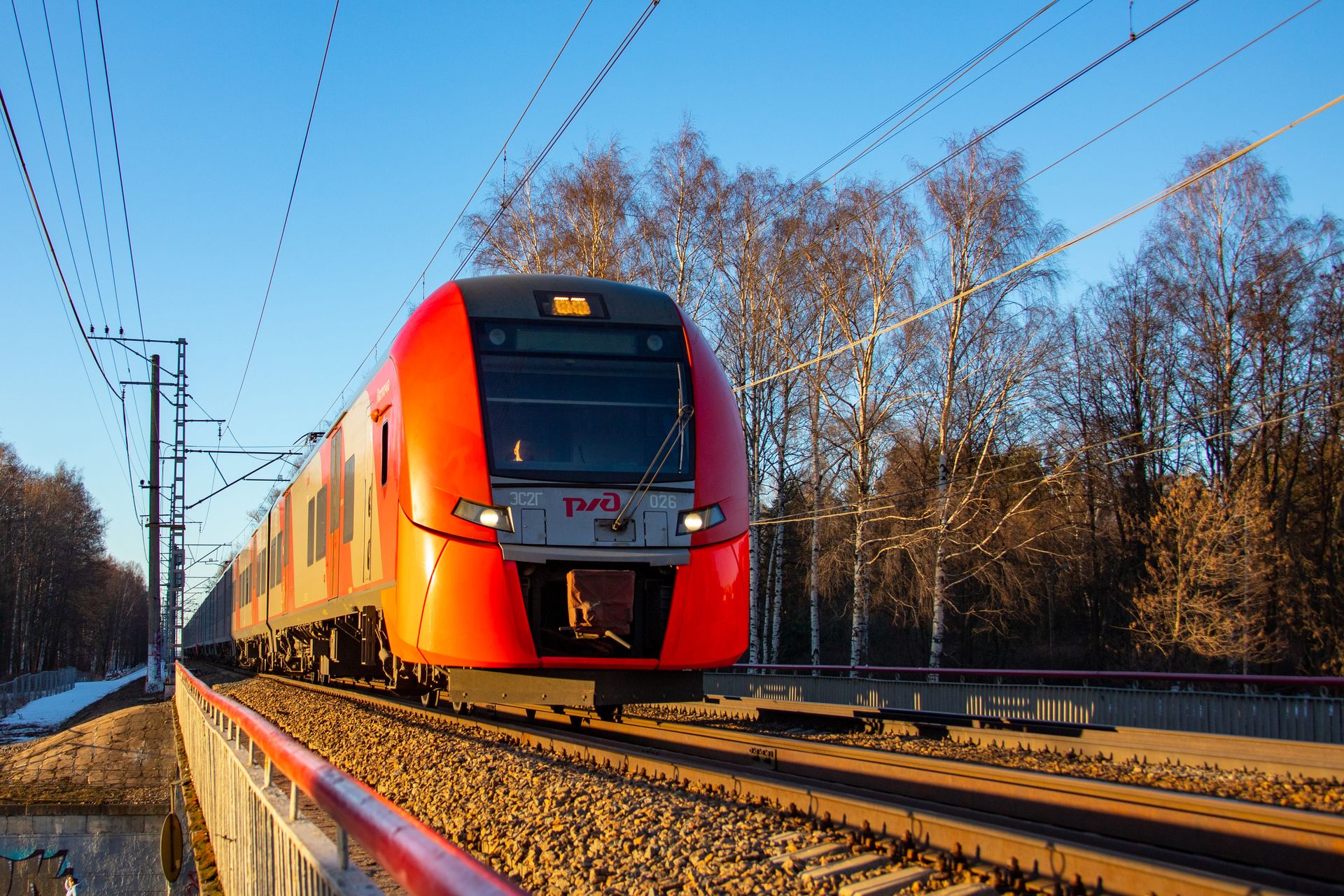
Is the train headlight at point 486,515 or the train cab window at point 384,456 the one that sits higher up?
the train cab window at point 384,456

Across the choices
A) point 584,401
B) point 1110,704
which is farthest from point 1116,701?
point 584,401

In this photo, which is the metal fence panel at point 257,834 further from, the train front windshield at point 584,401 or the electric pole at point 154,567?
the electric pole at point 154,567

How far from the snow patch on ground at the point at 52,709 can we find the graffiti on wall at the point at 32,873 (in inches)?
684

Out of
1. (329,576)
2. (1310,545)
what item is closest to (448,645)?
(329,576)

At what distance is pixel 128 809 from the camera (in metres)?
12.2

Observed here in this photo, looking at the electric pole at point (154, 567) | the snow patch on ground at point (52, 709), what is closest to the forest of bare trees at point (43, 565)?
the snow patch on ground at point (52, 709)

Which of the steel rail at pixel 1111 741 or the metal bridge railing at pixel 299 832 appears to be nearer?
the metal bridge railing at pixel 299 832

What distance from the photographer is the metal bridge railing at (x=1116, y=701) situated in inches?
416

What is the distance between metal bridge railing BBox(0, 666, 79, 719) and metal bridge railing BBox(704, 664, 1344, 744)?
24621 mm

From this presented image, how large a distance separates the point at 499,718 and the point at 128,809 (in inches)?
180

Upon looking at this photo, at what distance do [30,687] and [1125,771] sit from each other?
38053 mm

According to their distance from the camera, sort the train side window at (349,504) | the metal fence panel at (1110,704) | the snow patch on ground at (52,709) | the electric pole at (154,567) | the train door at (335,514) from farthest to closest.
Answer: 1. the electric pole at (154,567)
2. the snow patch on ground at (52,709)
3. the train door at (335,514)
4. the train side window at (349,504)
5. the metal fence panel at (1110,704)

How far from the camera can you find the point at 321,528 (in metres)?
13.5

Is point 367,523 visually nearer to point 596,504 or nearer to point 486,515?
point 486,515
